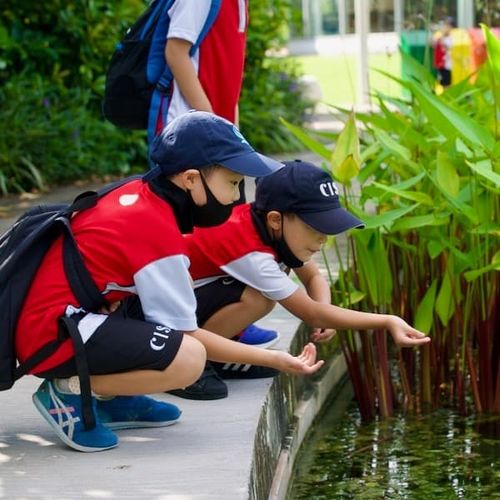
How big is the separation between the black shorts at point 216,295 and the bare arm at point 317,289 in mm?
250

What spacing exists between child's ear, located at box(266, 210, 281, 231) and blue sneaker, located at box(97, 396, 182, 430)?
0.62 metres

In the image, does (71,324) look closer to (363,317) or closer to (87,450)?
(87,450)

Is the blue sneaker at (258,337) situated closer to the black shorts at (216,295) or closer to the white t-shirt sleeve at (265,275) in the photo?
the black shorts at (216,295)

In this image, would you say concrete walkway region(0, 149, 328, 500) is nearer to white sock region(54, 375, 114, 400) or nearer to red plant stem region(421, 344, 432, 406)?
white sock region(54, 375, 114, 400)

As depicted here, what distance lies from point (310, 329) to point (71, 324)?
5.70 feet

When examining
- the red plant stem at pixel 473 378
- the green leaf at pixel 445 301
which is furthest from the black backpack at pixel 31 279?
the red plant stem at pixel 473 378

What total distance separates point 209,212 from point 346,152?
86 cm

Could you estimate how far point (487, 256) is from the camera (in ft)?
13.0

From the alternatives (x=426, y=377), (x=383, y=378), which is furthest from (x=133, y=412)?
(x=426, y=377)

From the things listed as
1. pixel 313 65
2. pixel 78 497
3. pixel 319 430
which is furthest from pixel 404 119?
pixel 313 65

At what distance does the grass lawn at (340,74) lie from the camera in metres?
17.8

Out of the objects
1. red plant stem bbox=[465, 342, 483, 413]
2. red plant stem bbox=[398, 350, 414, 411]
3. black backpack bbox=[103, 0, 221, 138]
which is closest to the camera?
red plant stem bbox=[465, 342, 483, 413]

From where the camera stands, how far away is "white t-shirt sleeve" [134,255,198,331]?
10.3 feet

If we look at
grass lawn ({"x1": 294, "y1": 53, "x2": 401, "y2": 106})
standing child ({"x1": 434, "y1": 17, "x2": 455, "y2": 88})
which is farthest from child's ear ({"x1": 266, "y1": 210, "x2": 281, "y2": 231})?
standing child ({"x1": 434, "y1": 17, "x2": 455, "y2": 88})
